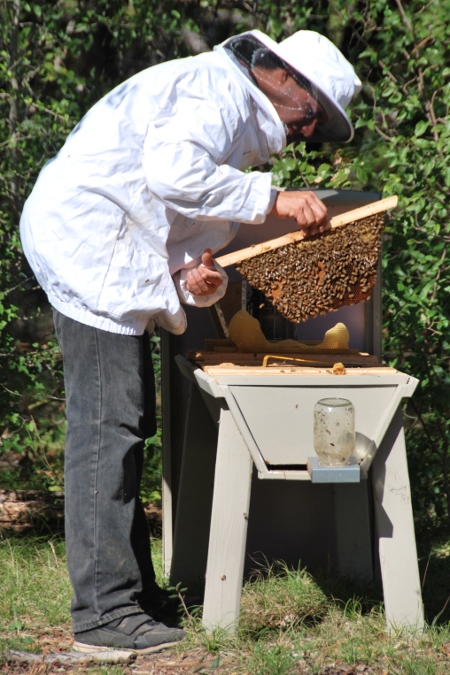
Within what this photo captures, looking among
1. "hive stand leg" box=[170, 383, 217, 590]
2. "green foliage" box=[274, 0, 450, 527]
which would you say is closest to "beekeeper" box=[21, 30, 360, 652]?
"hive stand leg" box=[170, 383, 217, 590]

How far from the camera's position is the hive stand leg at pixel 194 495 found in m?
2.75

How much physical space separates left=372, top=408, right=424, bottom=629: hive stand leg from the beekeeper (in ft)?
2.17

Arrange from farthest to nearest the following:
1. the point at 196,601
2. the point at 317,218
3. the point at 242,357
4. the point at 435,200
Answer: the point at 435,200, the point at 196,601, the point at 242,357, the point at 317,218

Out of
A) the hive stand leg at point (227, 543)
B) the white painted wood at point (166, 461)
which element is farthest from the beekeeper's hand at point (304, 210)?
the white painted wood at point (166, 461)

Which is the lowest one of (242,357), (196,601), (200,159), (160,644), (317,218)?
(196,601)

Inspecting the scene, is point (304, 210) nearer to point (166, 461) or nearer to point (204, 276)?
point (204, 276)

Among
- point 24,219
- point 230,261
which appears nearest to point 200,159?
point 230,261

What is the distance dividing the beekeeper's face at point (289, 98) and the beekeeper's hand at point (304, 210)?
0.82ft

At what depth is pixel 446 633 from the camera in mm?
2287

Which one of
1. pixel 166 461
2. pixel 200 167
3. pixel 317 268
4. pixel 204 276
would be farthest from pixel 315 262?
pixel 166 461

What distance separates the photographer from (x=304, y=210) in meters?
2.24

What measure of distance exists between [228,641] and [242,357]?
866 mm

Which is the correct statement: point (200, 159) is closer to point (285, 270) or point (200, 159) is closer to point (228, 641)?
point (285, 270)

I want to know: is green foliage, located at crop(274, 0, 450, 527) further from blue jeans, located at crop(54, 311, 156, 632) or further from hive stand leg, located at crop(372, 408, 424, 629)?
blue jeans, located at crop(54, 311, 156, 632)
